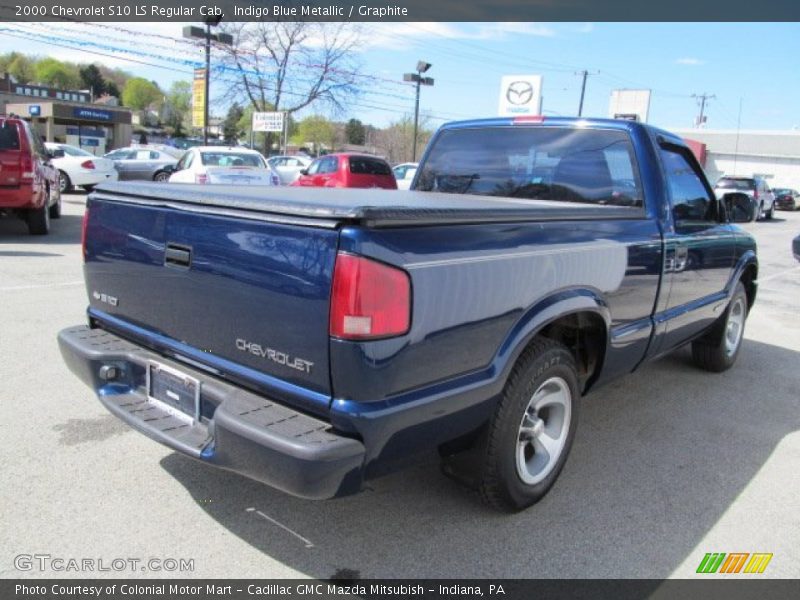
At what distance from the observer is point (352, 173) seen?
1759 centimetres

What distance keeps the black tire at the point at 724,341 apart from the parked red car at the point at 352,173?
12.6 m

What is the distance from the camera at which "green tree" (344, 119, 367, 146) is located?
320 feet

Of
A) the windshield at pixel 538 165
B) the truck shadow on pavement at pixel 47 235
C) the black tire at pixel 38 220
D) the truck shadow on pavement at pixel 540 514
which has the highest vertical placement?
the windshield at pixel 538 165

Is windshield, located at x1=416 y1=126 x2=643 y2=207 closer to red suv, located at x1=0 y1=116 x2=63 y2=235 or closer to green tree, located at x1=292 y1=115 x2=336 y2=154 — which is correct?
red suv, located at x1=0 y1=116 x2=63 y2=235

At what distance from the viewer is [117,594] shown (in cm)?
243

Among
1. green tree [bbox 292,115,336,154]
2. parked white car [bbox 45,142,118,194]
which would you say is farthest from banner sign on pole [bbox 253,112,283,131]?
green tree [bbox 292,115,336,154]

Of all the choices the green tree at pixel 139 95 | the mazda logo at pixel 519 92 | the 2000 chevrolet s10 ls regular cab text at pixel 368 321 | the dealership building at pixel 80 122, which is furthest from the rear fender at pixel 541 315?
Answer: the green tree at pixel 139 95

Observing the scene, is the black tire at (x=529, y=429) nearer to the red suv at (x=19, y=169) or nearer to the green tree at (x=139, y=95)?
the red suv at (x=19, y=169)

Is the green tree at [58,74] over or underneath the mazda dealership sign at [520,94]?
over

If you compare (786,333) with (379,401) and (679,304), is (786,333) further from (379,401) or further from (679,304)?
(379,401)

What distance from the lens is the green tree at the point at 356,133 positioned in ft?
320

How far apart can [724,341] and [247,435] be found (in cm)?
466

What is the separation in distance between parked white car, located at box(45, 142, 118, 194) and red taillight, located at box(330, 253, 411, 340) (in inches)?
724

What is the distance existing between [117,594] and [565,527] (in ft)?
6.39
